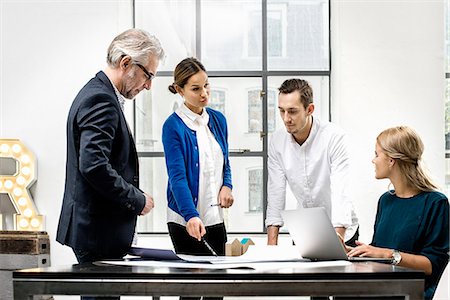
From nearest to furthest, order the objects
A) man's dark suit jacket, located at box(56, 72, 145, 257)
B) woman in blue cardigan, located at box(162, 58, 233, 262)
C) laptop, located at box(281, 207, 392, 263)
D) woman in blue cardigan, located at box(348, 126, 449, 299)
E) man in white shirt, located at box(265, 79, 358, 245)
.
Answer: laptop, located at box(281, 207, 392, 263) → man's dark suit jacket, located at box(56, 72, 145, 257) → woman in blue cardigan, located at box(348, 126, 449, 299) → woman in blue cardigan, located at box(162, 58, 233, 262) → man in white shirt, located at box(265, 79, 358, 245)

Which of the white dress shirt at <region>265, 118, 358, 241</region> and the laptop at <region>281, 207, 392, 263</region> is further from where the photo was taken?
the white dress shirt at <region>265, 118, 358, 241</region>

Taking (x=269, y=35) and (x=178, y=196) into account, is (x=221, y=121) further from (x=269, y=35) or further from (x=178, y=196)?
(x=269, y=35)

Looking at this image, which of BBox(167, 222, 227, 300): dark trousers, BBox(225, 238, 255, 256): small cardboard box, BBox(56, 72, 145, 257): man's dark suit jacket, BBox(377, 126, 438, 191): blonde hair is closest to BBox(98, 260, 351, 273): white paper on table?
BBox(56, 72, 145, 257): man's dark suit jacket

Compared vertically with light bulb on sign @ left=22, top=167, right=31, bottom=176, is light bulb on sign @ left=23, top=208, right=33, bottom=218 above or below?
below

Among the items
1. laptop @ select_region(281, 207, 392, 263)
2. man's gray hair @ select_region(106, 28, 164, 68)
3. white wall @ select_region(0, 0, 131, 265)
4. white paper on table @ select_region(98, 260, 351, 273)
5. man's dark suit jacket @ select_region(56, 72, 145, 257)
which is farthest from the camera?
white wall @ select_region(0, 0, 131, 265)

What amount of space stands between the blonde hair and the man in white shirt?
729 mm

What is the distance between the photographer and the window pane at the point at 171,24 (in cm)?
589

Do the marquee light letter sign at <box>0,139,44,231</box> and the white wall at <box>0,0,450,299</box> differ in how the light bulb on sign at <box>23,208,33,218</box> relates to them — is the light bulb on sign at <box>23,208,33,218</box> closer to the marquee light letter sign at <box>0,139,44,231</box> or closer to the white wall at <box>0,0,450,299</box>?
the marquee light letter sign at <box>0,139,44,231</box>

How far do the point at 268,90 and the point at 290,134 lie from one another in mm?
1909

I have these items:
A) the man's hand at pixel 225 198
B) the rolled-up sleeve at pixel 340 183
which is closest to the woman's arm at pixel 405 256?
the rolled-up sleeve at pixel 340 183

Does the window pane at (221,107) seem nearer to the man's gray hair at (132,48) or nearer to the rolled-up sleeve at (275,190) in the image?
the rolled-up sleeve at (275,190)

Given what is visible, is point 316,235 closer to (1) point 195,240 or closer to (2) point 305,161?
(1) point 195,240

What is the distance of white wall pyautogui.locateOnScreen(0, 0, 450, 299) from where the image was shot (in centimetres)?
560

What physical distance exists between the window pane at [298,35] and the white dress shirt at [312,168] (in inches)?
76.9
